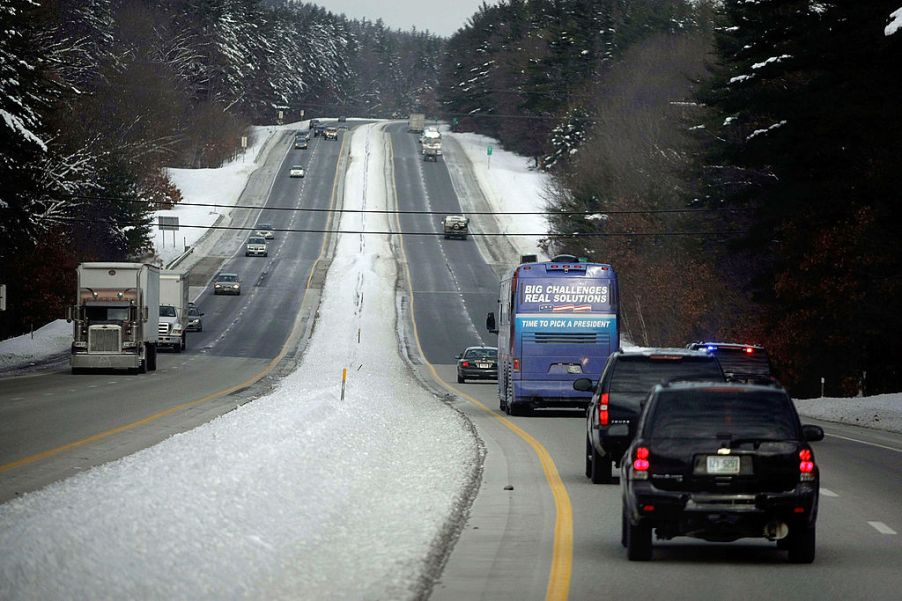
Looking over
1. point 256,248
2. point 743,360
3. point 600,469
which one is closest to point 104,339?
point 743,360

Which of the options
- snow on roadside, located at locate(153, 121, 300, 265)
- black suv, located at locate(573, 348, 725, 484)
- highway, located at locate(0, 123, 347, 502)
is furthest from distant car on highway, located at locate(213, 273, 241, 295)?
black suv, located at locate(573, 348, 725, 484)

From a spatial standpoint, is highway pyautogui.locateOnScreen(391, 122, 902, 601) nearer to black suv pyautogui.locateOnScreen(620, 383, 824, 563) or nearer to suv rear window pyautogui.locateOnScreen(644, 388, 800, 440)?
black suv pyautogui.locateOnScreen(620, 383, 824, 563)

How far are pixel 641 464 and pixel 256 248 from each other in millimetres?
100749

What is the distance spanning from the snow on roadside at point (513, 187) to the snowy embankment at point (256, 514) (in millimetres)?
83549

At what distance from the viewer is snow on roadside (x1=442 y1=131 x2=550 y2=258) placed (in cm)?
12339

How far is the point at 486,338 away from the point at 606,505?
6491 centimetres

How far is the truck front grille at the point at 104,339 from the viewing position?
50.8 meters

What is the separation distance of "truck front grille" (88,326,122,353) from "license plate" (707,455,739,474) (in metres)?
40.5

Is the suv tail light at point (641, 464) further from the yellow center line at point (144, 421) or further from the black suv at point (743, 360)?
the black suv at point (743, 360)

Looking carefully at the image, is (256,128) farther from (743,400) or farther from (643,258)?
(743,400)

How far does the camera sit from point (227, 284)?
315ft

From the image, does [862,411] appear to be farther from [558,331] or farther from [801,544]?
[801,544]

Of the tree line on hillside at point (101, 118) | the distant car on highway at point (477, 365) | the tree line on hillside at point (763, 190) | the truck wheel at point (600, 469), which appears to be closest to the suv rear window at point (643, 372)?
the truck wheel at point (600, 469)

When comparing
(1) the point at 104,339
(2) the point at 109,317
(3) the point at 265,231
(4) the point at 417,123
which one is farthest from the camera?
(4) the point at 417,123
